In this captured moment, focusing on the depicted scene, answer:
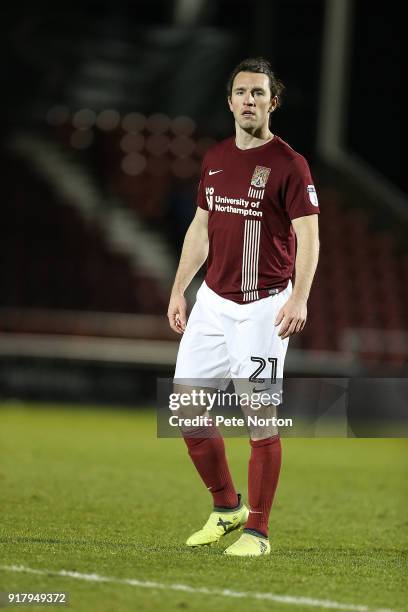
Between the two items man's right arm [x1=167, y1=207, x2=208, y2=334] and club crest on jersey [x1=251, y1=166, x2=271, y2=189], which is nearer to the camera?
club crest on jersey [x1=251, y1=166, x2=271, y2=189]

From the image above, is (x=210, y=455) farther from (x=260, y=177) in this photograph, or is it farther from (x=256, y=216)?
(x=260, y=177)

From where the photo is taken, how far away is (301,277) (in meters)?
5.45

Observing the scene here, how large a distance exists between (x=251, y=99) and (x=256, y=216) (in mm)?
523

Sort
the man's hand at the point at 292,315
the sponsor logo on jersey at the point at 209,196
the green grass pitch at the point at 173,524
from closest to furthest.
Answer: the green grass pitch at the point at 173,524
the man's hand at the point at 292,315
the sponsor logo on jersey at the point at 209,196

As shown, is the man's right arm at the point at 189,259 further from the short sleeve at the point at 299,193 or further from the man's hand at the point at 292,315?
the man's hand at the point at 292,315

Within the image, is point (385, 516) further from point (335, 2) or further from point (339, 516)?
point (335, 2)

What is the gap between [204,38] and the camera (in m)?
20.9

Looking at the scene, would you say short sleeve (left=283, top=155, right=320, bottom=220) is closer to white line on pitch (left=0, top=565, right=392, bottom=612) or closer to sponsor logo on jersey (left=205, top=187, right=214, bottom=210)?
sponsor logo on jersey (left=205, top=187, right=214, bottom=210)

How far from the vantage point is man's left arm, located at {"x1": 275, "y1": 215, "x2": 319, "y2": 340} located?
5.41m

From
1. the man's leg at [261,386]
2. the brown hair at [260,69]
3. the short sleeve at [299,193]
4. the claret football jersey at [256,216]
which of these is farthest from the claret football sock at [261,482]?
the brown hair at [260,69]

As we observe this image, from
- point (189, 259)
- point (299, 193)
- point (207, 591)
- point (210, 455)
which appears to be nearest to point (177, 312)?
point (189, 259)

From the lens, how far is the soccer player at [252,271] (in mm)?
5535

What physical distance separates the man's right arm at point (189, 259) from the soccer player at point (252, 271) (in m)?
0.13

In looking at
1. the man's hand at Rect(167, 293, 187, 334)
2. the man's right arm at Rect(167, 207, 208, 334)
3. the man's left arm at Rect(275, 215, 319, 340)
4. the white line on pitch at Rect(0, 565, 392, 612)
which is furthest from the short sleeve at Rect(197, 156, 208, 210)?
the white line on pitch at Rect(0, 565, 392, 612)
